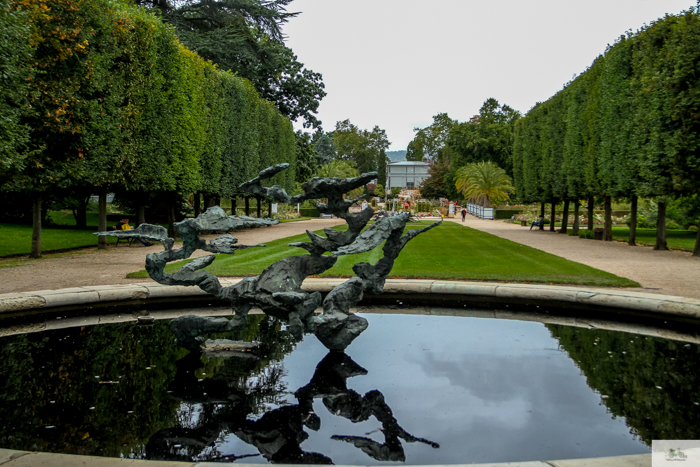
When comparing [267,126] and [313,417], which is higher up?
[267,126]

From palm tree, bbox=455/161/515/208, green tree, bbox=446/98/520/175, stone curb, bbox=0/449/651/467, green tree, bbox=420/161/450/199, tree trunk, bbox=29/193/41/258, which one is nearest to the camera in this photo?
stone curb, bbox=0/449/651/467

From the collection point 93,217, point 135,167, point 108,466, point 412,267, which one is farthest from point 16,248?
point 93,217

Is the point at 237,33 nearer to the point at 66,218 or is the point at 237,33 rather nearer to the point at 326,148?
the point at 66,218

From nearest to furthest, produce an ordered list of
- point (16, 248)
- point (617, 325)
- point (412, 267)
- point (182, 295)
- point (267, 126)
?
1. point (617, 325)
2. point (182, 295)
3. point (412, 267)
4. point (16, 248)
5. point (267, 126)

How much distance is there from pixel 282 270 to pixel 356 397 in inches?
64.2

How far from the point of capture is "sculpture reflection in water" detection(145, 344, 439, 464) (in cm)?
327

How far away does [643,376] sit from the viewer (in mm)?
4617

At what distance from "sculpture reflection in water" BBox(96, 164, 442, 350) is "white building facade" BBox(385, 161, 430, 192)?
99.6 metres

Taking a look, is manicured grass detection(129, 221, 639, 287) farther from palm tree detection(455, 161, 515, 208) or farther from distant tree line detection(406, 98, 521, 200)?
distant tree line detection(406, 98, 521, 200)

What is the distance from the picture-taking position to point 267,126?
101 feet

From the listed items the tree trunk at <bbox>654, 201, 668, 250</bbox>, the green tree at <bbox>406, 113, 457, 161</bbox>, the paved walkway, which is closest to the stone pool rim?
the paved walkway

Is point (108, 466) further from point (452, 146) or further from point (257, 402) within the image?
point (452, 146)

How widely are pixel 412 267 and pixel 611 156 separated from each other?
40.1 feet

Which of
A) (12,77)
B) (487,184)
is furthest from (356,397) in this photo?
(487,184)
